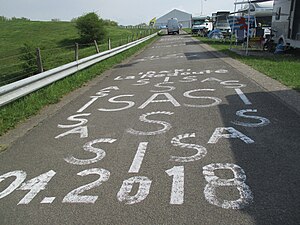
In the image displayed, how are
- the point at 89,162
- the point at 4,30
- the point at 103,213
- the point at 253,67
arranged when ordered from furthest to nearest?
the point at 4,30 → the point at 253,67 → the point at 89,162 → the point at 103,213

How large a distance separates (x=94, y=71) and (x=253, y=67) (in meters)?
6.17

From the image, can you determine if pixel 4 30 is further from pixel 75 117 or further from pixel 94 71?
pixel 75 117

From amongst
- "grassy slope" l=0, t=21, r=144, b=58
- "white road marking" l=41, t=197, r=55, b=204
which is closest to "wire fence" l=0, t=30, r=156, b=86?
"white road marking" l=41, t=197, r=55, b=204

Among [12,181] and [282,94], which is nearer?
[12,181]

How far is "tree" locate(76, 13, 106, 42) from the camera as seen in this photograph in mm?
40469

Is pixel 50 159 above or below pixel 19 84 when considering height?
below

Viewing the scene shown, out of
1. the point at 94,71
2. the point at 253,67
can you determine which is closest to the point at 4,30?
the point at 94,71

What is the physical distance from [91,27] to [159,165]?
130ft

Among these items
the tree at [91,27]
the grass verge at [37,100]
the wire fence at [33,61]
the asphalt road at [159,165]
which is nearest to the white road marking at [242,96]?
the asphalt road at [159,165]

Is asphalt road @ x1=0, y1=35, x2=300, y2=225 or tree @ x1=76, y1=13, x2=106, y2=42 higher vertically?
tree @ x1=76, y1=13, x2=106, y2=42

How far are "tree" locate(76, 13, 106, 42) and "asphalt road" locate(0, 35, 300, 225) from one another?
118 ft

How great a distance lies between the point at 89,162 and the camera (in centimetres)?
394

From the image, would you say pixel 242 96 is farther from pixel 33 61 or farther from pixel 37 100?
pixel 33 61

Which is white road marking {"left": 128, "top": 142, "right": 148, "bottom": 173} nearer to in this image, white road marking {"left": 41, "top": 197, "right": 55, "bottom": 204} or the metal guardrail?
white road marking {"left": 41, "top": 197, "right": 55, "bottom": 204}
